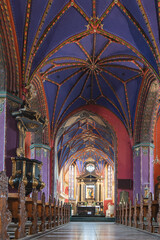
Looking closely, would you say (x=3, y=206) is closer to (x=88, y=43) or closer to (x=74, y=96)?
(x=88, y=43)

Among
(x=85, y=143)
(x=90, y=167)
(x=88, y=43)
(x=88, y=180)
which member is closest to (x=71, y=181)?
(x=88, y=180)

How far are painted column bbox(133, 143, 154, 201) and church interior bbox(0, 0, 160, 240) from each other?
0.06m

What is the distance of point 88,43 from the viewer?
16.6 metres

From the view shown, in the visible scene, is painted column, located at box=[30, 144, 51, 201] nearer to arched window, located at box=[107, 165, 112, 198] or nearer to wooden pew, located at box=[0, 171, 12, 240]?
wooden pew, located at box=[0, 171, 12, 240]

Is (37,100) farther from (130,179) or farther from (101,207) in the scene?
(101,207)

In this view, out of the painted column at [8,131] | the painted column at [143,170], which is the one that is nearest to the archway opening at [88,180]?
the painted column at [143,170]

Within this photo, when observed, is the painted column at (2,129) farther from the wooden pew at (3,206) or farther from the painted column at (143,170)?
the painted column at (143,170)

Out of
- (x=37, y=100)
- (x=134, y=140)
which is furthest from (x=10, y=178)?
(x=134, y=140)

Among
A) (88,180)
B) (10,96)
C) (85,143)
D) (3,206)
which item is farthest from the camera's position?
(88,180)

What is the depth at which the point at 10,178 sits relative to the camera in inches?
456

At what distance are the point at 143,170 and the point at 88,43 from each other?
26.5 feet

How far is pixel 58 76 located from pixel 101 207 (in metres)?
24.4

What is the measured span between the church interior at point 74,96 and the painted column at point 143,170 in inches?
Answer: 2.2

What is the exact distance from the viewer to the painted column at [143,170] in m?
19.6
